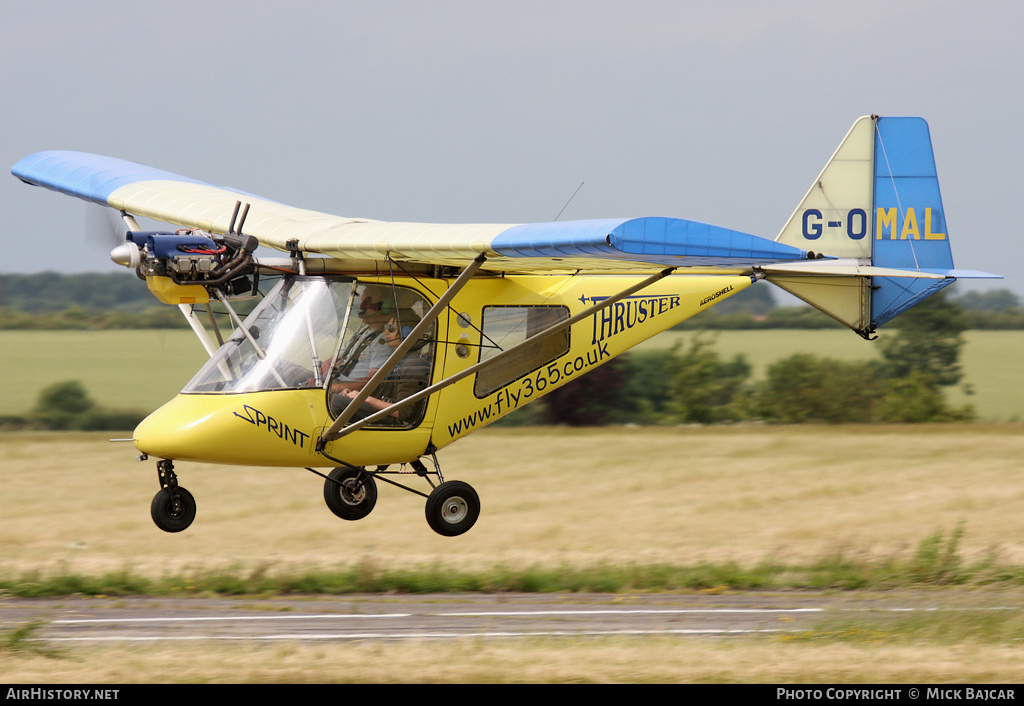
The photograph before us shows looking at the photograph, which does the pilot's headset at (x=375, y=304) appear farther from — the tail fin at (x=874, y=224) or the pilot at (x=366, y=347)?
the tail fin at (x=874, y=224)

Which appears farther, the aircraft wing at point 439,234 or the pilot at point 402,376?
the pilot at point 402,376

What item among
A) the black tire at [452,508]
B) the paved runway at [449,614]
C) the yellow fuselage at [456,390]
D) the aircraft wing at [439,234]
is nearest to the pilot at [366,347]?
the yellow fuselage at [456,390]

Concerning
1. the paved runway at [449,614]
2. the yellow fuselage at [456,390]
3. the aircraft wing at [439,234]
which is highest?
the aircraft wing at [439,234]

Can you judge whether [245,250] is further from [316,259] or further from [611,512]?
[611,512]

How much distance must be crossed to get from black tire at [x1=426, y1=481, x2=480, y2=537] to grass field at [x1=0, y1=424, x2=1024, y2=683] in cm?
128

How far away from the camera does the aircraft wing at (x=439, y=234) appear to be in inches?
359

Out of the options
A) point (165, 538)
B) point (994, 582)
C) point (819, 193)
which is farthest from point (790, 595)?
point (165, 538)

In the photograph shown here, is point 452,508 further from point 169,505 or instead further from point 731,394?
point 731,394

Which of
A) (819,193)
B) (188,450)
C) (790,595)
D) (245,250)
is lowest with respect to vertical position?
(790,595)

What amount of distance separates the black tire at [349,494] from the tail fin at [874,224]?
6.06 metres

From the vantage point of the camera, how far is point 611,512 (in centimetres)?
2411

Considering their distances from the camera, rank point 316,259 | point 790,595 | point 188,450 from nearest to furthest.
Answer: point 188,450 < point 316,259 < point 790,595

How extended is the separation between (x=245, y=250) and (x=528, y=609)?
267 inches

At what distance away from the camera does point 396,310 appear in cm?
1168
